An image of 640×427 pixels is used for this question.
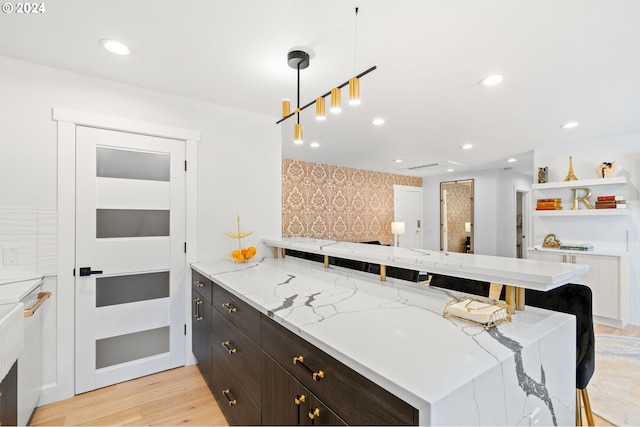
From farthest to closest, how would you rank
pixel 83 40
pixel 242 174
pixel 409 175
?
pixel 409 175 < pixel 242 174 < pixel 83 40

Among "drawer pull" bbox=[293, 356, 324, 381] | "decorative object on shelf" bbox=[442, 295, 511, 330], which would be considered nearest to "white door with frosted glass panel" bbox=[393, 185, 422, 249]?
"decorative object on shelf" bbox=[442, 295, 511, 330]

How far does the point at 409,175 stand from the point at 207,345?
239 inches

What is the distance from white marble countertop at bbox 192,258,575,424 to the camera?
813 mm

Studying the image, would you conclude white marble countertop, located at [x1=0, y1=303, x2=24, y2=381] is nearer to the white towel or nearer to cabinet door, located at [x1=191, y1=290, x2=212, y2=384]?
cabinet door, located at [x1=191, y1=290, x2=212, y2=384]

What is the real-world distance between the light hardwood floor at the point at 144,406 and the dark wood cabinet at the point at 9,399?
0.50 m

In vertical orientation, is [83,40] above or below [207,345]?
above

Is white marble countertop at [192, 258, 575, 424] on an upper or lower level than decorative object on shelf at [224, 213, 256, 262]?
lower

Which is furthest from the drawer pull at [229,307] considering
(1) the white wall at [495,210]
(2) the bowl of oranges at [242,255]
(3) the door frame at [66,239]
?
(1) the white wall at [495,210]

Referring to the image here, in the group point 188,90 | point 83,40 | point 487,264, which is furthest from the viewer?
point 188,90

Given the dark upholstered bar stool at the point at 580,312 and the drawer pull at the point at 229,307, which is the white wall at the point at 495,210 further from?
the drawer pull at the point at 229,307

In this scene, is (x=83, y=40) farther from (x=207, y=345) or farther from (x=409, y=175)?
(x=409, y=175)

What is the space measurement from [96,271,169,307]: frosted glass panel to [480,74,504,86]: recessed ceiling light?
301cm

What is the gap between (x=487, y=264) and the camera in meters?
1.44

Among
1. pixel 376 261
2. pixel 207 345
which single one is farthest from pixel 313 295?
pixel 207 345
